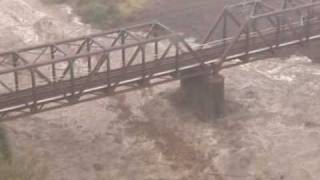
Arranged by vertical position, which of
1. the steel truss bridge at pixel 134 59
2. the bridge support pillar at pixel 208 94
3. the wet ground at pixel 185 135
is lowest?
the wet ground at pixel 185 135

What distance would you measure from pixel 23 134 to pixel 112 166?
4548 millimetres

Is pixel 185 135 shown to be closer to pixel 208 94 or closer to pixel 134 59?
pixel 208 94

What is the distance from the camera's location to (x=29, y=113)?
31.3 metres

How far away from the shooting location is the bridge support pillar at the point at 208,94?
35.2m

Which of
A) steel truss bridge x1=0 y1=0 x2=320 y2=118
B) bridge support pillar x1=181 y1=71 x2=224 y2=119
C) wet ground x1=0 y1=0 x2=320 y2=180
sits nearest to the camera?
steel truss bridge x1=0 y1=0 x2=320 y2=118

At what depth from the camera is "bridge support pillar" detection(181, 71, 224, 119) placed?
35.2 meters

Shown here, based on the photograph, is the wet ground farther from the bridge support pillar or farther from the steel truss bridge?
the steel truss bridge

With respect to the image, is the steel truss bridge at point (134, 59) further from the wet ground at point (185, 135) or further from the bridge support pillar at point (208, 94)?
the wet ground at point (185, 135)

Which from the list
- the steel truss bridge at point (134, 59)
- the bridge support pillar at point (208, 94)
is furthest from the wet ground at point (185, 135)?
the steel truss bridge at point (134, 59)

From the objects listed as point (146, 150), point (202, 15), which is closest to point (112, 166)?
point (146, 150)

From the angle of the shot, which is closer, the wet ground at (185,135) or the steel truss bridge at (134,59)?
the steel truss bridge at (134,59)

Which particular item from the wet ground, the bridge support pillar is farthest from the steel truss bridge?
the wet ground

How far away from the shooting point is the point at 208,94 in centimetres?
3541

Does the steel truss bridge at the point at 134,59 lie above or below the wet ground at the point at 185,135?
above
